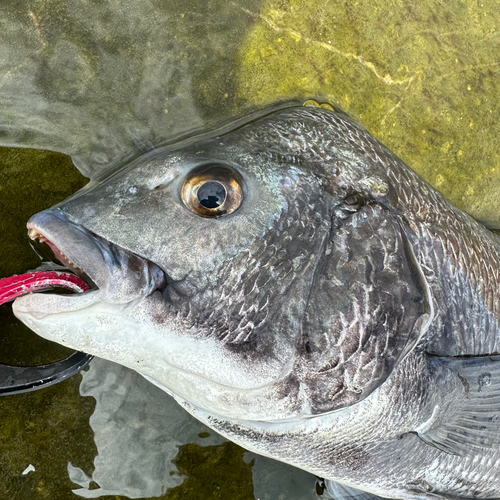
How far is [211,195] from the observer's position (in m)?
1.89

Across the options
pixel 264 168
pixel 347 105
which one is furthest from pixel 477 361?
pixel 347 105

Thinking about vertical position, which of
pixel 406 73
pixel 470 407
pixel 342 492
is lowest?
pixel 342 492

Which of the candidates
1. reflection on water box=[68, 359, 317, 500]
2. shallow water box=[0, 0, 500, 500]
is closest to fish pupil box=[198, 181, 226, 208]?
shallow water box=[0, 0, 500, 500]

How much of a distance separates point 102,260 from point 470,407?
2070 mm

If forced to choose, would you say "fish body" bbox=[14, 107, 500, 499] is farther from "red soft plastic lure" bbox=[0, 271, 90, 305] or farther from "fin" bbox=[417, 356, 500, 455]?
"red soft plastic lure" bbox=[0, 271, 90, 305]

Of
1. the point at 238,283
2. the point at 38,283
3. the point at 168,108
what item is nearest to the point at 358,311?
the point at 238,283

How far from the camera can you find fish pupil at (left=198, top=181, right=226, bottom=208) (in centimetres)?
189

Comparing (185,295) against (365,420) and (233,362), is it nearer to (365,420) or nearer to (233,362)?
(233,362)

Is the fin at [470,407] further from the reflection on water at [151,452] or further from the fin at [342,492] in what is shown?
the reflection on water at [151,452]

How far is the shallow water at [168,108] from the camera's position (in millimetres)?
2705

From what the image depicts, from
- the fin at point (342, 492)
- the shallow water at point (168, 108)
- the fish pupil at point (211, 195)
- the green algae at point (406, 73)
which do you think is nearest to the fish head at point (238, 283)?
the fish pupil at point (211, 195)

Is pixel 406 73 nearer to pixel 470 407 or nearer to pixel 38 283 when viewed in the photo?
pixel 470 407

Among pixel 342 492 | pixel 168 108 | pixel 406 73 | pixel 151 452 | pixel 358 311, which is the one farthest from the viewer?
pixel 342 492

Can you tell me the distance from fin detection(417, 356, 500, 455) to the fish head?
592 millimetres
